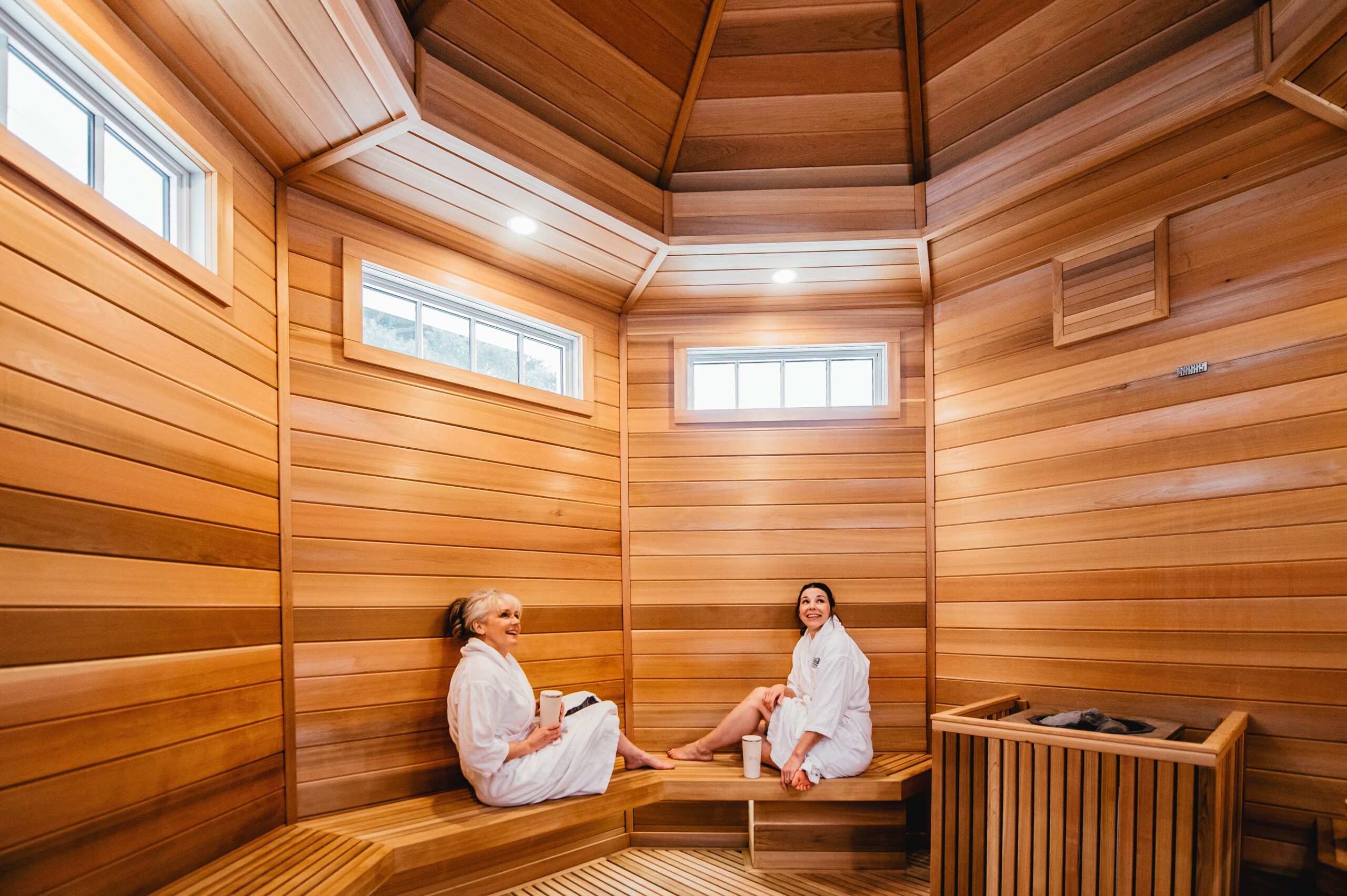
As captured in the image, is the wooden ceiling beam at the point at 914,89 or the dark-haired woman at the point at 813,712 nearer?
the wooden ceiling beam at the point at 914,89

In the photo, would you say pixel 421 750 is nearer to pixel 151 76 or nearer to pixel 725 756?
pixel 725 756

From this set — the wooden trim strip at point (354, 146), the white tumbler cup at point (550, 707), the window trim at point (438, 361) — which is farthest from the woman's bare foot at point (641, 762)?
the wooden trim strip at point (354, 146)

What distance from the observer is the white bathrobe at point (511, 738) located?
291 cm

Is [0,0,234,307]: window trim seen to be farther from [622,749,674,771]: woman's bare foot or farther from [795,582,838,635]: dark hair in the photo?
[795,582,838,635]: dark hair

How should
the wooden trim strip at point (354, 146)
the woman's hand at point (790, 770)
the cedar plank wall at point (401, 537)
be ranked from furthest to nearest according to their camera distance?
1. the woman's hand at point (790, 770)
2. the cedar plank wall at point (401, 537)
3. the wooden trim strip at point (354, 146)

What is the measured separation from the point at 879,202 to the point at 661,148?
0.95 m

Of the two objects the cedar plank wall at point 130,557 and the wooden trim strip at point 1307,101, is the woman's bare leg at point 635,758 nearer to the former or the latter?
the cedar plank wall at point 130,557

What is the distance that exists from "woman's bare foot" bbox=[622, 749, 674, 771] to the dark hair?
897 millimetres

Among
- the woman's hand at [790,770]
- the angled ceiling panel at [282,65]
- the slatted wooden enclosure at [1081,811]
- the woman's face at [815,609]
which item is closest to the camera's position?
the angled ceiling panel at [282,65]

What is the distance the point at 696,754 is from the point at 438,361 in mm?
2080

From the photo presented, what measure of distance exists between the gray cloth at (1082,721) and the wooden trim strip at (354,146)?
2.90 metres

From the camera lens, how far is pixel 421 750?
10.2 ft

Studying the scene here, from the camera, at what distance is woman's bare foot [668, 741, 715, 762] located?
3.68 meters

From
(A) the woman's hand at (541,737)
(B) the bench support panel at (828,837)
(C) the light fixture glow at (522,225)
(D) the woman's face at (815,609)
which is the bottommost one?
(B) the bench support panel at (828,837)
